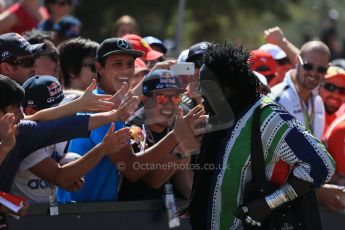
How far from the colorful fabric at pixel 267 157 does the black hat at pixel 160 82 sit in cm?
112

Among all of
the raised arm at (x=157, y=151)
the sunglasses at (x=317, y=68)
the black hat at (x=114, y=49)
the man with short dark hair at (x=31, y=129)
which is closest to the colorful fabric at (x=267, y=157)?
the raised arm at (x=157, y=151)

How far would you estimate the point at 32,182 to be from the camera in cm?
531

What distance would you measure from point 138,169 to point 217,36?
651 inches

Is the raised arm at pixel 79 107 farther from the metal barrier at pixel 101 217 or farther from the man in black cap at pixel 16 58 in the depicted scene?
the man in black cap at pixel 16 58

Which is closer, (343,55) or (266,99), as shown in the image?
(266,99)

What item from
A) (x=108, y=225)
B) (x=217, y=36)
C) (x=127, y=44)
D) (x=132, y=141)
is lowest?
(x=217, y=36)

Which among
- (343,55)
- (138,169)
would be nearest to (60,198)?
(138,169)

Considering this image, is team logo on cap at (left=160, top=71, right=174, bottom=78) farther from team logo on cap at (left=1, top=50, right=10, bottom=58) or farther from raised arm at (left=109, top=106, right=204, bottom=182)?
team logo on cap at (left=1, top=50, right=10, bottom=58)

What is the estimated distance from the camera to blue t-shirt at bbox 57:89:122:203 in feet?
18.7

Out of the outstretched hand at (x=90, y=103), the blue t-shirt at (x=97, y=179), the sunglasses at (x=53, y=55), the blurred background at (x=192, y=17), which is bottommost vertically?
the blurred background at (x=192, y=17)

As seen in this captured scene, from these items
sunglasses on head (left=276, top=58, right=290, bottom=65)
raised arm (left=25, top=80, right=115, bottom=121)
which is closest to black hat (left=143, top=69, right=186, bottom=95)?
raised arm (left=25, top=80, right=115, bottom=121)

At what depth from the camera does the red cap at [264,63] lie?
26.3 ft

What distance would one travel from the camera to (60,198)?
5.83 metres

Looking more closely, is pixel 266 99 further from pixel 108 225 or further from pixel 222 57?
pixel 108 225
